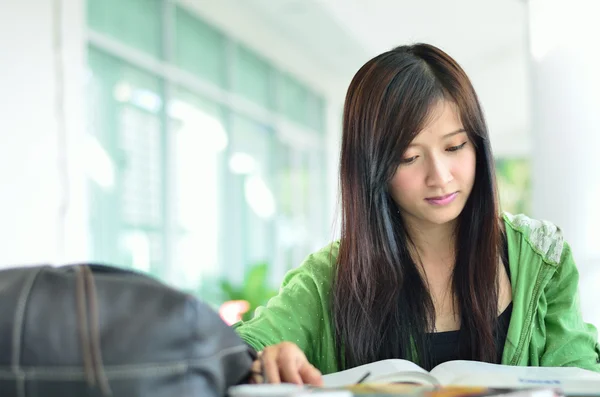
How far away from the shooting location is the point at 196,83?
7.69 metres

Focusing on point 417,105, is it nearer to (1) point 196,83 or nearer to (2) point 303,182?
(1) point 196,83

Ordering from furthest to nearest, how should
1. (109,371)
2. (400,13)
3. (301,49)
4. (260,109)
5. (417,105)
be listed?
(301,49)
(260,109)
(400,13)
(417,105)
(109,371)

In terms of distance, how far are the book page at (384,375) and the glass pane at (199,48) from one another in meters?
6.45

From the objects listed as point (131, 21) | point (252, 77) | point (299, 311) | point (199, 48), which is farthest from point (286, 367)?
point (252, 77)

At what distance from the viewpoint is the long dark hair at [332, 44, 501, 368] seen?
146 centimetres

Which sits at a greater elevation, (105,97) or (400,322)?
(105,97)

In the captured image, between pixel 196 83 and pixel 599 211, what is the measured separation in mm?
5740

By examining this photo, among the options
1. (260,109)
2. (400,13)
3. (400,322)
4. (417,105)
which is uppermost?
(400,13)

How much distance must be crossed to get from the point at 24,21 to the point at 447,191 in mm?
4291

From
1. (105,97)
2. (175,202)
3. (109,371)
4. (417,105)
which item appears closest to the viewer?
(109,371)

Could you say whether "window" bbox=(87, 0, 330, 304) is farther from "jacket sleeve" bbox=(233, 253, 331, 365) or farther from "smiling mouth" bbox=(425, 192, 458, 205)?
"smiling mouth" bbox=(425, 192, 458, 205)

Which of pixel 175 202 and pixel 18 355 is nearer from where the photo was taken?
pixel 18 355

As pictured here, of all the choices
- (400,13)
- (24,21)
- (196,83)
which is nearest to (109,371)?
(24,21)

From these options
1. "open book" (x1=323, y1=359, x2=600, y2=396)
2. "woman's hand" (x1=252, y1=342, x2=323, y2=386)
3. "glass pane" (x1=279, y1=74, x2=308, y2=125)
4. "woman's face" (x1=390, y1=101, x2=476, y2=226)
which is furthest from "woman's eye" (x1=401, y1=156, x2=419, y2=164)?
"glass pane" (x1=279, y1=74, x2=308, y2=125)
